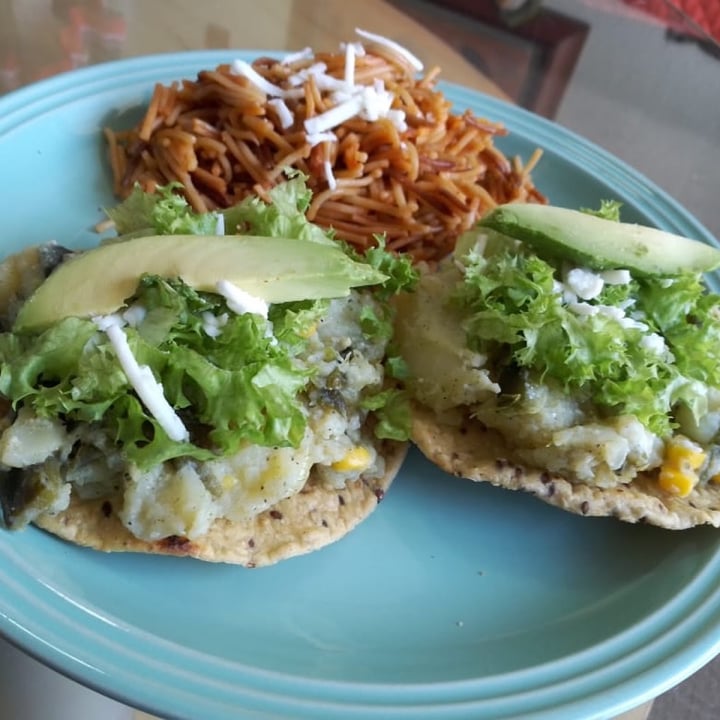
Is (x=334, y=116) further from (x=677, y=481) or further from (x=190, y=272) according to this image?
(x=677, y=481)

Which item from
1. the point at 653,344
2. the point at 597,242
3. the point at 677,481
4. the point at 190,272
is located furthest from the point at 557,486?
the point at 190,272

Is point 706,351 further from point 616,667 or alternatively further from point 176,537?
point 176,537

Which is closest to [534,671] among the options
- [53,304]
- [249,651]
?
[249,651]

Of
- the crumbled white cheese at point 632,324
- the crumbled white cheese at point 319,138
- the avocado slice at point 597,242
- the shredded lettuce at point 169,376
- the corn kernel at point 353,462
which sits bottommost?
the corn kernel at point 353,462

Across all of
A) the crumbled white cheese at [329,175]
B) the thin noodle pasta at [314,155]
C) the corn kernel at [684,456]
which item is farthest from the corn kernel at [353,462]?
the crumbled white cheese at [329,175]

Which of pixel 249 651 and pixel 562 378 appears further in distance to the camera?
pixel 562 378

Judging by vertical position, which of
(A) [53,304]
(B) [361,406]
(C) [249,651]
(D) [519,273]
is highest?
(D) [519,273]

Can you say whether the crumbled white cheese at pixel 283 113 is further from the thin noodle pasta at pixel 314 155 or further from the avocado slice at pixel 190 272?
the avocado slice at pixel 190 272
